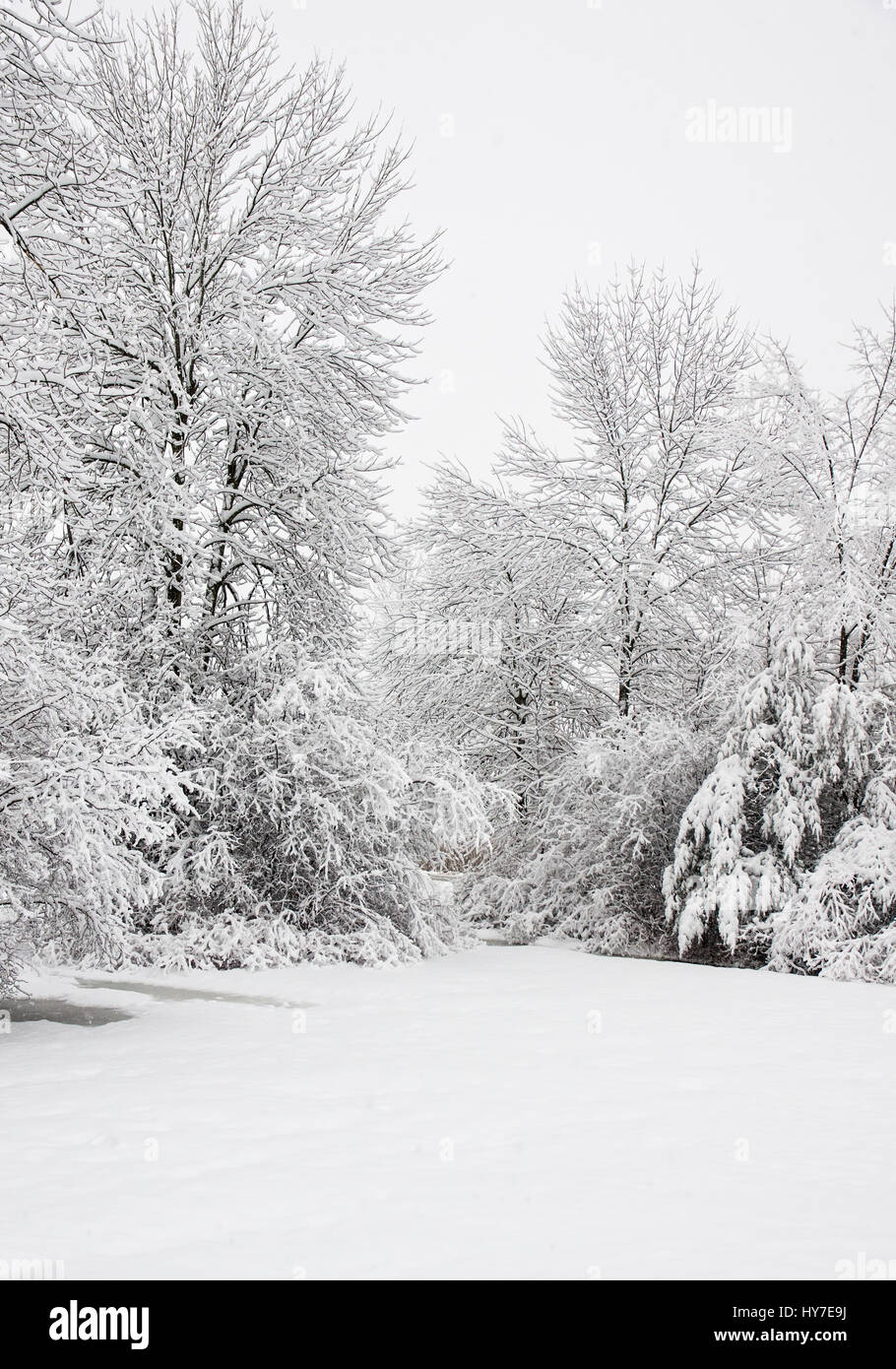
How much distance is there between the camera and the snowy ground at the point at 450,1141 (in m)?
3.34

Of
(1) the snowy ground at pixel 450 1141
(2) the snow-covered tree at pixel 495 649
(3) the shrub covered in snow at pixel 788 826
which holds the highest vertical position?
(2) the snow-covered tree at pixel 495 649

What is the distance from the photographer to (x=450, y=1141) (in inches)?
179

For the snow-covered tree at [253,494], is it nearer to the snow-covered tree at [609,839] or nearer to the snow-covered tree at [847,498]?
the snow-covered tree at [609,839]

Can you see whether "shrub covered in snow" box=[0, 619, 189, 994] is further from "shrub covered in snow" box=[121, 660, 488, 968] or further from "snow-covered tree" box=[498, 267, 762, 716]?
"snow-covered tree" box=[498, 267, 762, 716]

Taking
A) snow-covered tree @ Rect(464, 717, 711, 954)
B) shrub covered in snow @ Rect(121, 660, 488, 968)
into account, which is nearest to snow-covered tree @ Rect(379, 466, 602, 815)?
snow-covered tree @ Rect(464, 717, 711, 954)

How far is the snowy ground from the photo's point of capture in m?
3.34

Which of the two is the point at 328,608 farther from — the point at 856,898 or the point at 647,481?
the point at 856,898

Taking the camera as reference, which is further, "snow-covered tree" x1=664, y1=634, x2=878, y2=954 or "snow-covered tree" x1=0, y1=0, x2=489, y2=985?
"snow-covered tree" x1=664, y1=634, x2=878, y2=954

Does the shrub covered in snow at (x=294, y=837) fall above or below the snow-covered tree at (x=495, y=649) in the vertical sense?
below

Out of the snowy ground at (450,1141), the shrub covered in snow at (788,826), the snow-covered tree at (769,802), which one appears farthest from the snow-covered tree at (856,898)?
the snowy ground at (450,1141)

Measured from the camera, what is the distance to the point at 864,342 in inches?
520

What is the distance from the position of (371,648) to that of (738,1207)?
616 inches
